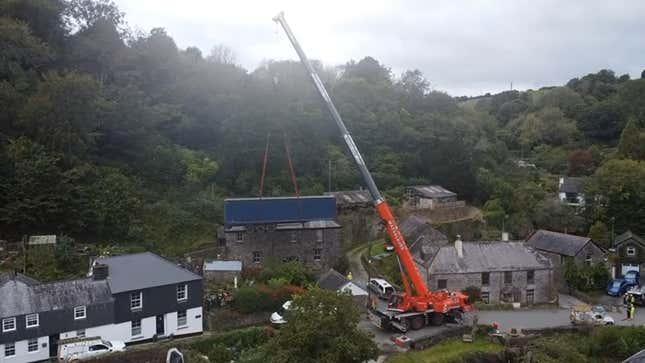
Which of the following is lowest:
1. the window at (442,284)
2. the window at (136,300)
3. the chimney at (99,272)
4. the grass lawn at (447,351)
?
the grass lawn at (447,351)

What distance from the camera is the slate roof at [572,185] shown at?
52375mm

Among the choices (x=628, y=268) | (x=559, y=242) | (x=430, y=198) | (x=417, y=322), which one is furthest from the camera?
(x=430, y=198)

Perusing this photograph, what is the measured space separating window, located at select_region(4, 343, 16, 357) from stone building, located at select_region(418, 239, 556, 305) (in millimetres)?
20239

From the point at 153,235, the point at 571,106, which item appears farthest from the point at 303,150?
the point at 571,106

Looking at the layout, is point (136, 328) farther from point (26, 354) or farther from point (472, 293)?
point (472, 293)

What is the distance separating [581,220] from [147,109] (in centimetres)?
3541

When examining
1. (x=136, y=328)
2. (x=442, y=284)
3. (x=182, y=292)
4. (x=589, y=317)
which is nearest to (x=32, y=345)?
(x=136, y=328)

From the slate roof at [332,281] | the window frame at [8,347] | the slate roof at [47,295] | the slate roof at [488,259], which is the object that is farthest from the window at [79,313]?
the slate roof at [488,259]

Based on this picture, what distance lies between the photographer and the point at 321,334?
788 inches

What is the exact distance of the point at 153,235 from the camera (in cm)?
3522

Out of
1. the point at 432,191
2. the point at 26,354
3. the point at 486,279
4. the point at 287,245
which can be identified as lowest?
the point at 26,354

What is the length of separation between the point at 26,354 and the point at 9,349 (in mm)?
668

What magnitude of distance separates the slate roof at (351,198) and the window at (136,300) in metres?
20.4

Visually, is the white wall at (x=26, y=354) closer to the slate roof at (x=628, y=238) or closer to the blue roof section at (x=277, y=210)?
the blue roof section at (x=277, y=210)
